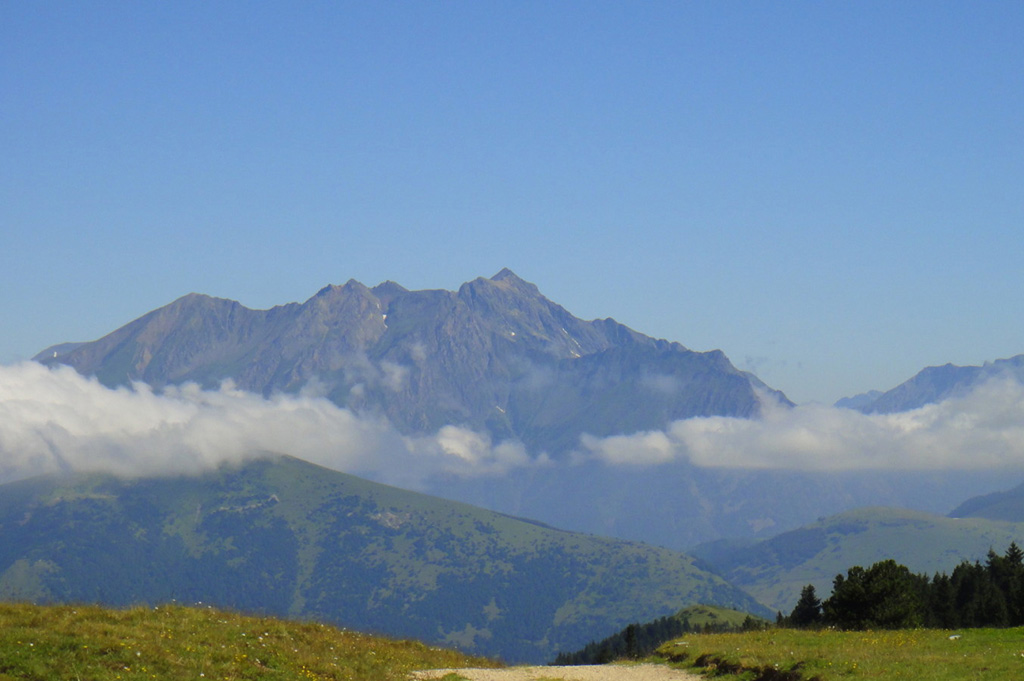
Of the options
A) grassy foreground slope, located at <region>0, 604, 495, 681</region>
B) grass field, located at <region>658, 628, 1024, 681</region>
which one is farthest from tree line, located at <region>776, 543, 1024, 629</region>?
grassy foreground slope, located at <region>0, 604, 495, 681</region>

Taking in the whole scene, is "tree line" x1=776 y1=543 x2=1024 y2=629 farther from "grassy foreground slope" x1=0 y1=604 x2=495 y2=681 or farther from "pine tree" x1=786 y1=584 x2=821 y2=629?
"grassy foreground slope" x1=0 y1=604 x2=495 y2=681

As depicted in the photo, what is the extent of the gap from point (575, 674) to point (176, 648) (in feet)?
52.5

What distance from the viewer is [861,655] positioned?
38.5 metres

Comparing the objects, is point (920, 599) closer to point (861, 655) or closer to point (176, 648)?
point (861, 655)

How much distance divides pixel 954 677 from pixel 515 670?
55.6 ft

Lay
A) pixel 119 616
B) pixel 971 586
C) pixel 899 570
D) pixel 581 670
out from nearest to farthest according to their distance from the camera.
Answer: pixel 119 616 < pixel 581 670 < pixel 899 570 < pixel 971 586

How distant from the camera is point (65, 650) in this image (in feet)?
101

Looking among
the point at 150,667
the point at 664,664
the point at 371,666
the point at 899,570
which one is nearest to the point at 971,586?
the point at 899,570

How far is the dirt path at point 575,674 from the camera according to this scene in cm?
3728

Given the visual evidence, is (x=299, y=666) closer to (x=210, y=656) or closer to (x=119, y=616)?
(x=210, y=656)

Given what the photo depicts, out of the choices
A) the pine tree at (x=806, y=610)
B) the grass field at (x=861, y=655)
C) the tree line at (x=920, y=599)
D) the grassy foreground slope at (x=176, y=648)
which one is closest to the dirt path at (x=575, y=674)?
the grass field at (x=861, y=655)

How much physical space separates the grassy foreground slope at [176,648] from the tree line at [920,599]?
43.9 meters

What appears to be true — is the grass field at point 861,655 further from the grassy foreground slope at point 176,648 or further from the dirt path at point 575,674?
the grassy foreground slope at point 176,648

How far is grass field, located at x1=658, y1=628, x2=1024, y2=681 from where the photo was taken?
3416cm
